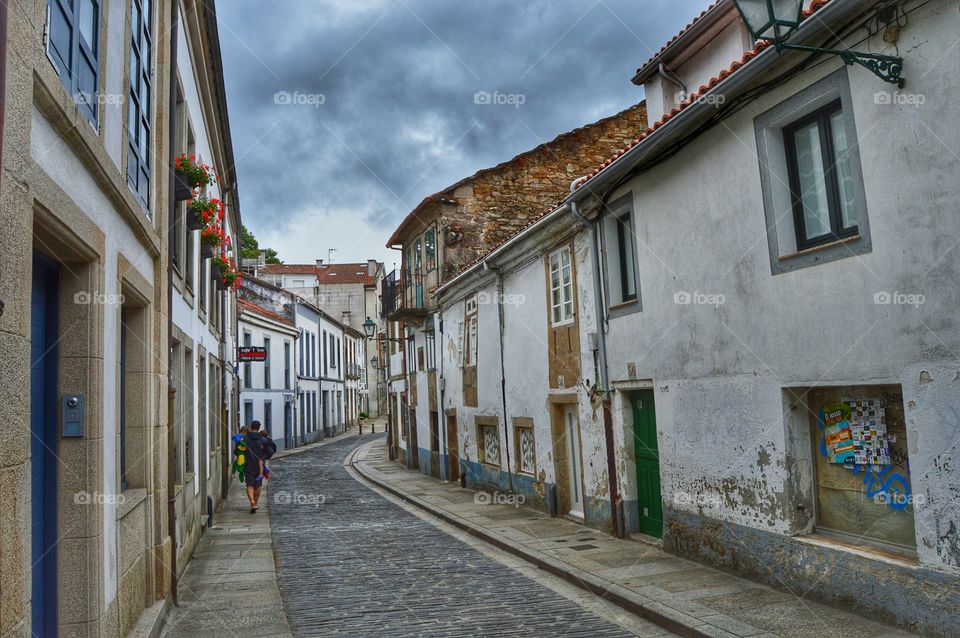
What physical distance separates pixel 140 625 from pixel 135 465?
1404 mm

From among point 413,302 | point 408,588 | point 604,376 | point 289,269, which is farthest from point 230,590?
point 289,269

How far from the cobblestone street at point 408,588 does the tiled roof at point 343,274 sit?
5028 centimetres

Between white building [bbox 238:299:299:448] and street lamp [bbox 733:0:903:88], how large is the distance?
1001 inches

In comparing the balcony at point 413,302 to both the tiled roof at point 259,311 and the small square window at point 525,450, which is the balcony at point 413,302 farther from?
the small square window at point 525,450

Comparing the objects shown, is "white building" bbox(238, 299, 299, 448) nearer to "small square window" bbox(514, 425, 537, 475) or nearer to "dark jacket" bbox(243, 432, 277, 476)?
"dark jacket" bbox(243, 432, 277, 476)

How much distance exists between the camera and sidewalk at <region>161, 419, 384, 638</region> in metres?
6.94

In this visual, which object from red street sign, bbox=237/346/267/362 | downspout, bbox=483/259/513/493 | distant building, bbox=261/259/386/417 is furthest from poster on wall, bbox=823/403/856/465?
distant building, bbox=261/259/386/417

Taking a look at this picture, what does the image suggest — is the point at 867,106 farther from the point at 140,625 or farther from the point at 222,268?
the point at 222,268

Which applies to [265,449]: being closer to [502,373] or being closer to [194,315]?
[194,315]

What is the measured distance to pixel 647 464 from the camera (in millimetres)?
10273

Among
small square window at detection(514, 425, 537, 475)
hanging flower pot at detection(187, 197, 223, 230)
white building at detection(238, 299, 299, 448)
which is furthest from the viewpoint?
white building at detection(238, 299, 299, 448)

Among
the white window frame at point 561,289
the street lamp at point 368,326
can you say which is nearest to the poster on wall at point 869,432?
the white window frame at point 561,289

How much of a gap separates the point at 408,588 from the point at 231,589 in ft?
6.70

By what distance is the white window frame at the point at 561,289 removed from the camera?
1229 cm
